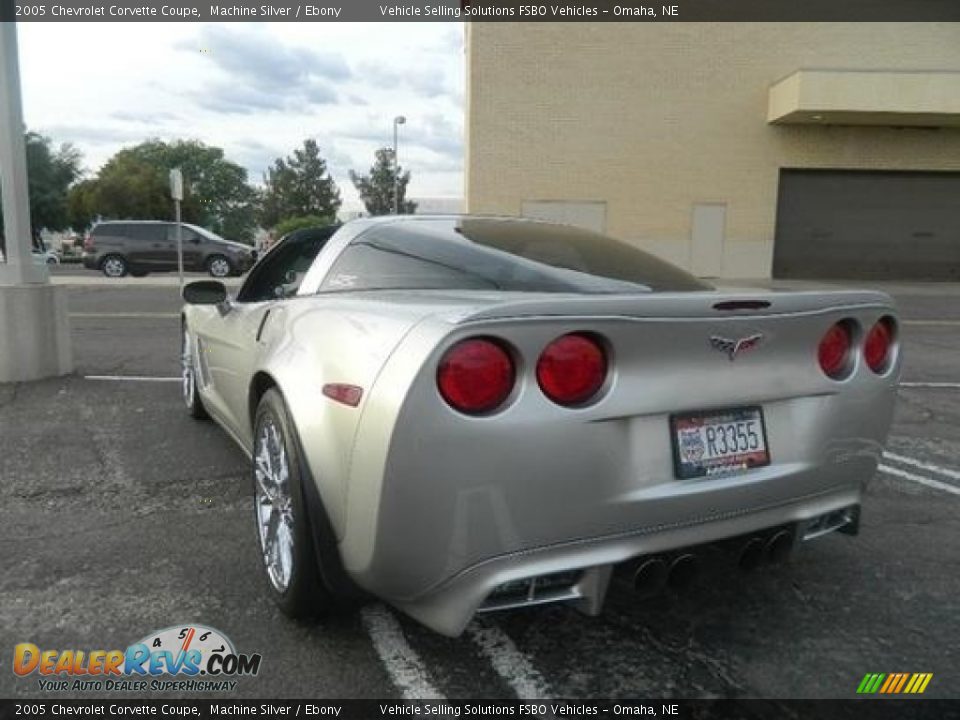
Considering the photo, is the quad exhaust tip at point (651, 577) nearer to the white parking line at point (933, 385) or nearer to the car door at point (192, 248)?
the white parking line at point (933, 385)

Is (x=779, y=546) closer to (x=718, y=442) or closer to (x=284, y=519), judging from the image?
(x=718, y=442)

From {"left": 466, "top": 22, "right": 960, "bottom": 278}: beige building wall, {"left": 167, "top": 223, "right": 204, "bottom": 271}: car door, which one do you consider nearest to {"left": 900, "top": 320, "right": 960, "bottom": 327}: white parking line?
{"left": 466, "top": 22, "right": 960, "bottom": 278}: beige building wall

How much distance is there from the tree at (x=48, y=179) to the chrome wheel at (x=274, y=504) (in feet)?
211

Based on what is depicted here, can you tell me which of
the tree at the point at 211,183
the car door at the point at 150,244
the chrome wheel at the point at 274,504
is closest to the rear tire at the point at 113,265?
the car door at the point at 150,244

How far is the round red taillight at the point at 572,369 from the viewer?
196 centimetres

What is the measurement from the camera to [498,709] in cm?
207

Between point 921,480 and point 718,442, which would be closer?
point 718,442

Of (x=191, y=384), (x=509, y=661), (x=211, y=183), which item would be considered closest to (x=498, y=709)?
(x=509, y=661)

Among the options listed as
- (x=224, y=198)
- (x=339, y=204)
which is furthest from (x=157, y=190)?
(x=224, y=198)

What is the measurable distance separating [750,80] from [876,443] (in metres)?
20.8

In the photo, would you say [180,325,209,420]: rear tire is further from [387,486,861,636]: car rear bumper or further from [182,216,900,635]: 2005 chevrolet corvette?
[387,486,861,636]: car rear bumper

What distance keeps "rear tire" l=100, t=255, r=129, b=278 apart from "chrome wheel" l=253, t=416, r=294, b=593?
22155 millimetres

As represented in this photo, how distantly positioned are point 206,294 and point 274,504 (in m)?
1.64

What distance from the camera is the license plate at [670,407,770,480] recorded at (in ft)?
6.86
